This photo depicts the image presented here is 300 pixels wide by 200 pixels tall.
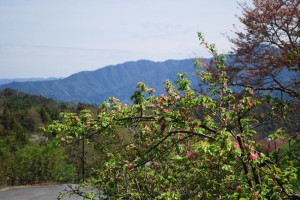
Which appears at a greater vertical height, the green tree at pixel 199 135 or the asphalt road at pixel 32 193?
the green tree at pixel 199 135

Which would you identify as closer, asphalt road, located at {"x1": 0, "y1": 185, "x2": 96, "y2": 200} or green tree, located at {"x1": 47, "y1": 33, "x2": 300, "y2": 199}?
green tree, located at {"x1": 47, "y1": 33, "x2": 300, "y2": 199}

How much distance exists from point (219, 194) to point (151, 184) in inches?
60.9

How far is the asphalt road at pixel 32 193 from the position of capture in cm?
2142

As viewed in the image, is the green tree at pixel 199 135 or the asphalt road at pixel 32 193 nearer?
the green tree at pixel 199 135

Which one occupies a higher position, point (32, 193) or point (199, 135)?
point (199, 135)

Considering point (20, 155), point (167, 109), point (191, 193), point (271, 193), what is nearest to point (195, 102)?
point (167, 109)

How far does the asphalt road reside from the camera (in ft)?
70.3

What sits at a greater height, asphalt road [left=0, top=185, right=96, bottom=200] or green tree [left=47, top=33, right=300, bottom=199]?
green tree [left=47, top=33, right=300, bottom=199]

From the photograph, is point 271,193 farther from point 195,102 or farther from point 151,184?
point 151,184

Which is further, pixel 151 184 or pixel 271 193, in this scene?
pixel 151 184

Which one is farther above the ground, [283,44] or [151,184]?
[283,44]

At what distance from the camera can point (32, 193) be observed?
917 inches

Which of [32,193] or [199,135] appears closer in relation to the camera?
[199,135]

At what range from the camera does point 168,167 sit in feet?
17.2
